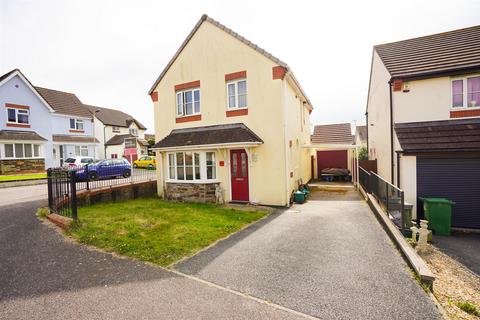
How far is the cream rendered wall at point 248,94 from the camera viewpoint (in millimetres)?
11109

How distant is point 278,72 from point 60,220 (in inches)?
392

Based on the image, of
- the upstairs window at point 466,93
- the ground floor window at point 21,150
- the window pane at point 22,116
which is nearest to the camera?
the upstairs window at point 466,93

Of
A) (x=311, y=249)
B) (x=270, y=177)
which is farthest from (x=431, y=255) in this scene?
(x=270, y=177)

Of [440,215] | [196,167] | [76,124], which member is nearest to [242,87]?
[196,167]

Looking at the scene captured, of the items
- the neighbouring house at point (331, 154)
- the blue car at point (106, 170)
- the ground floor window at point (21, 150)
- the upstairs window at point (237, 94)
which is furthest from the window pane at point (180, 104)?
the ground floor window at point (21, 150)

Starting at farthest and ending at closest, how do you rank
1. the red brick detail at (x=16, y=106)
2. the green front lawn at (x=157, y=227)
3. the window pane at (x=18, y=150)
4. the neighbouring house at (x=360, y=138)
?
the neighbouring house at (x=360, y=138) < the red brick detail at (x=16, y=106) < the window pane at (x=18, y=150) < the green front lawn at (x=157, y=227)

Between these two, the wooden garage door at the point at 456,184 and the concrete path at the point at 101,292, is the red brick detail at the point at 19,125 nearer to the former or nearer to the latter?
the concrete path at the point at 101,292

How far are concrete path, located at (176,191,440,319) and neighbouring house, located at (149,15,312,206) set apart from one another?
366 centimetres

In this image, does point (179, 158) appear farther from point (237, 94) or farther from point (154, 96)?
point (237, 94)

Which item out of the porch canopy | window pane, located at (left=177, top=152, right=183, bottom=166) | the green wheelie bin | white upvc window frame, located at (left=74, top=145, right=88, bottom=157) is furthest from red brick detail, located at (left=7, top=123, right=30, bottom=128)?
the green wheelie bin

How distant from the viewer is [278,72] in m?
10.9

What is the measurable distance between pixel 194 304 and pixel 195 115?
1053 cm

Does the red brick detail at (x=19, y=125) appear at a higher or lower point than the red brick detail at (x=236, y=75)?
lower

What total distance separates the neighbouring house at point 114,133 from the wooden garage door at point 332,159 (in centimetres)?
2647
